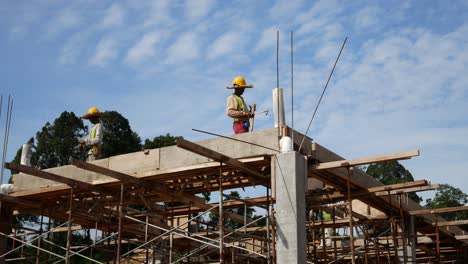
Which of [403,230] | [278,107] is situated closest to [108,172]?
[278,107]

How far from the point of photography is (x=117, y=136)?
145ft

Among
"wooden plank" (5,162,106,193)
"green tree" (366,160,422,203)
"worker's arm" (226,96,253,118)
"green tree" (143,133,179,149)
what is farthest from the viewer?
"green tree" (366,160,422,203)

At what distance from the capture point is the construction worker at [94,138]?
16.5 meters

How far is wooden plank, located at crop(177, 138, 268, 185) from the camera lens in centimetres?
1195

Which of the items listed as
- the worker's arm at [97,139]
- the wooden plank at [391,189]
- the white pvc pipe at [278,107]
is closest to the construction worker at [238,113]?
the white pvc pipe at [278,107]

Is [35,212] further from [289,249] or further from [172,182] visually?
[289,249]

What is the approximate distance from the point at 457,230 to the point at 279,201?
11.8 meters

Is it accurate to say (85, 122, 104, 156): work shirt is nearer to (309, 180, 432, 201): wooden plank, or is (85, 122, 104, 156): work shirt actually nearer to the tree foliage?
(309, 180, 432, 201): wooden plank

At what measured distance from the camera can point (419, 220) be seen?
1898cm

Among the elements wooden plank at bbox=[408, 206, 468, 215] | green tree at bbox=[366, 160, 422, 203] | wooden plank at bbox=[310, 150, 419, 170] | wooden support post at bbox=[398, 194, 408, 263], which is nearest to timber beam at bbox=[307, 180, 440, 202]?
wooden support post at bbox=[398, 194, 408, 263]

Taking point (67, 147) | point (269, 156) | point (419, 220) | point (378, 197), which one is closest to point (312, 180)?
point (378, 197)

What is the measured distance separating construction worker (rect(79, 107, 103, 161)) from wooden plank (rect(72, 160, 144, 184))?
2.71 m

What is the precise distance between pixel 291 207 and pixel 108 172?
3.96 metres

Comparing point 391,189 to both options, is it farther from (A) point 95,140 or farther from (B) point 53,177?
(B) point 53,177
